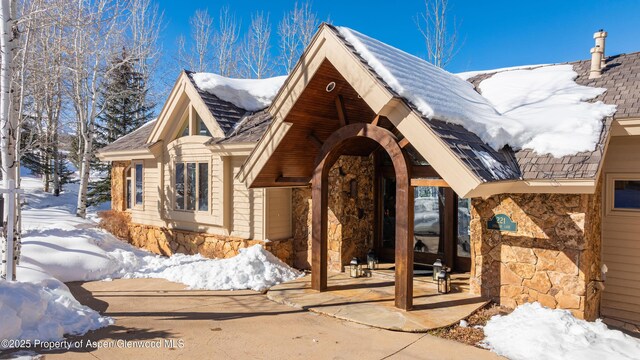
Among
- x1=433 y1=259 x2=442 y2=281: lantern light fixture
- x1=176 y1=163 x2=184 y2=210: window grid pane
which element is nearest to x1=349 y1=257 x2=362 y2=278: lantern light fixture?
x1=433 y1=259 x2=442 y2=281: lantern light fixture

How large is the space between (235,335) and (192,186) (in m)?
6.29

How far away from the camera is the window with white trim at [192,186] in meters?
10.7

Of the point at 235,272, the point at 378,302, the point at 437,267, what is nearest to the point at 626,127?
the point at 437,267

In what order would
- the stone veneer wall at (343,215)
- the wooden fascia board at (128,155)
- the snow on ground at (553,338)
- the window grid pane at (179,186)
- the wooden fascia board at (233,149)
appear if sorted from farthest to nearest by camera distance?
the wooden fascia board at (128,155)
the window grid pane at (179,186)
the wooden fascia board at (233,149)
the stone veneer wall at (343,215)
the snow on ground at (553,338)

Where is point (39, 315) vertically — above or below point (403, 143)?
below

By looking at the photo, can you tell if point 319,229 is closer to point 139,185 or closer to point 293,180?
point 293,180

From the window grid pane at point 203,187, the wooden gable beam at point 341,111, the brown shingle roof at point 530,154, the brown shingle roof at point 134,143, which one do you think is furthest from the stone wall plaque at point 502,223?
the brown shingle roof at point 134,143

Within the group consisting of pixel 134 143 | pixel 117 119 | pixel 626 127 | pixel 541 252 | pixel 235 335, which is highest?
pixel 117 119

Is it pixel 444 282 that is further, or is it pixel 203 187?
pixel 203 187

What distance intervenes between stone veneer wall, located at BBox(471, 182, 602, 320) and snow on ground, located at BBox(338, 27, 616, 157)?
92 centimetres

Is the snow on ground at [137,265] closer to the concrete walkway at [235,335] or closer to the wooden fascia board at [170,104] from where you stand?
the concrete walkway at [235,335]

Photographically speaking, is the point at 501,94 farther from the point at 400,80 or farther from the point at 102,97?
the point at 102,97

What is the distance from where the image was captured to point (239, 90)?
11969 mm

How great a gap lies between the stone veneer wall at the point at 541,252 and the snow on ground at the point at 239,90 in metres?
6.63
